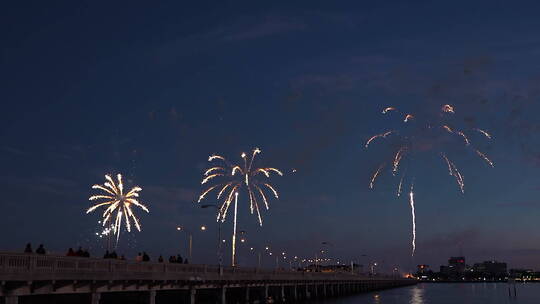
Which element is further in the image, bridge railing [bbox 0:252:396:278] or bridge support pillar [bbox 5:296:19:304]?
bridge support pillar [bbox 5:296:19:304]

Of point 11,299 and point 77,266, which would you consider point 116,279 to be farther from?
point 11,299

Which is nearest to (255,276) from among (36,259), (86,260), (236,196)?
(236,196)

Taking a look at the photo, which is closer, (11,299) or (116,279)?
(11,299)

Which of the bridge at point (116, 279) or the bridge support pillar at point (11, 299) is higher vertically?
the bridge at point (116, 279)

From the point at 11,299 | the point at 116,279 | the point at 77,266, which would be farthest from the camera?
the point at 116,279

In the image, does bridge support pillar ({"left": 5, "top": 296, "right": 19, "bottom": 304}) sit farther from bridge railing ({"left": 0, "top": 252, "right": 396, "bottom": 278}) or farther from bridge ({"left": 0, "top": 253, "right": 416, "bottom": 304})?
bridge railing ({"left": 0, "top": 252, "right": 396, "bottom": 278})

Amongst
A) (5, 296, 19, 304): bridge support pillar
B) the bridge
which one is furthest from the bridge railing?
(5, 296, 19, 304): bridge support pillar

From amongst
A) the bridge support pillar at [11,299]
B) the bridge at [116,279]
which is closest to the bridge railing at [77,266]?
the bridge at [116,279]

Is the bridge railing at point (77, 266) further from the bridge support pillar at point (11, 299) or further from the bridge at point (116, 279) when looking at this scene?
the bridge support pillar at point (11, 299)

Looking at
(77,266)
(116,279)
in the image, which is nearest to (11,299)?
(77,266)

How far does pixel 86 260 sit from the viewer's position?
38.6 metres

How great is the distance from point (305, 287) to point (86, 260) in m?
82.6

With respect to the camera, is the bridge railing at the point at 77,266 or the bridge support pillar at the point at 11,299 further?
the bridge support pillar at the point at 11,299

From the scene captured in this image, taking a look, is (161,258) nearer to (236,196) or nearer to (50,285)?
(236,196)
